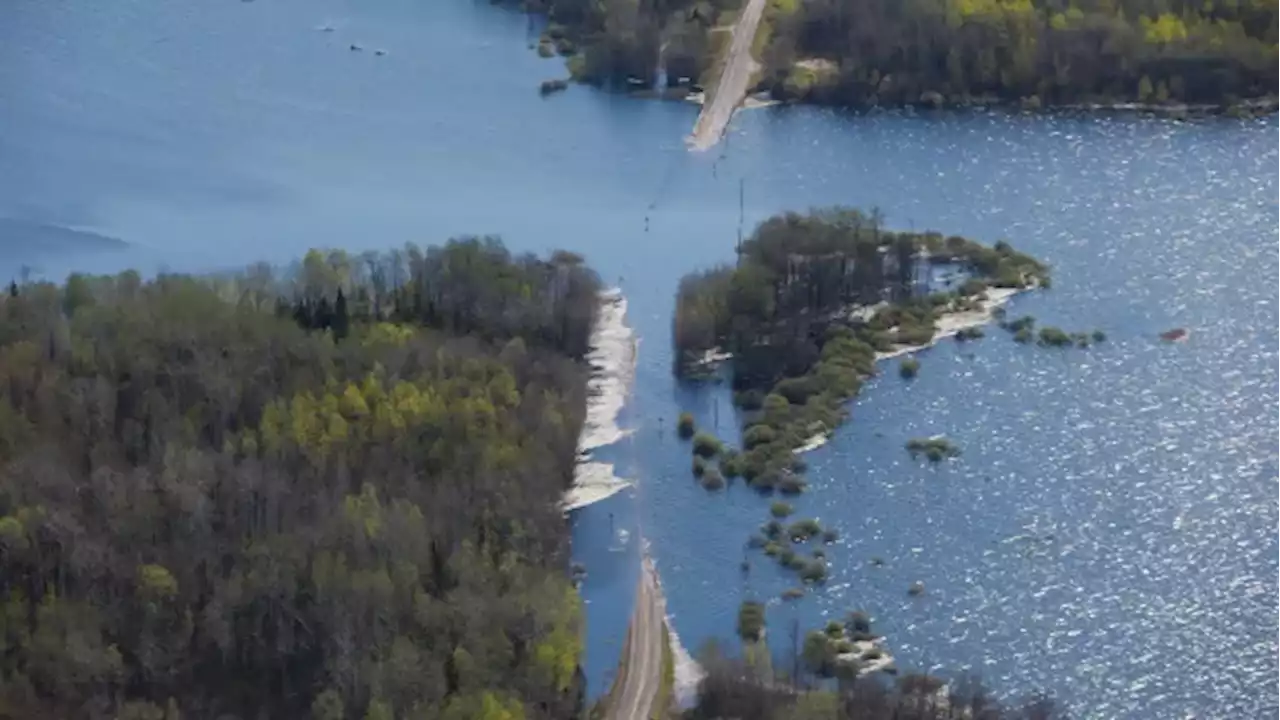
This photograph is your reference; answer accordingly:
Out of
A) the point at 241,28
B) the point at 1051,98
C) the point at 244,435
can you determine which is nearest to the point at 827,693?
the point at 244,435

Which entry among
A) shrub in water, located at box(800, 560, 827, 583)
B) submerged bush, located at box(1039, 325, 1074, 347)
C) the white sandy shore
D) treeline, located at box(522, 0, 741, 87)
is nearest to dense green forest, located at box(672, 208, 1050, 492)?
submerged bush, located at box(1039, 325, 1074, 347)

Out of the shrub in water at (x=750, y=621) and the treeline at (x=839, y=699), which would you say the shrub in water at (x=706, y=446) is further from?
the treeline at (x=839, y=699)

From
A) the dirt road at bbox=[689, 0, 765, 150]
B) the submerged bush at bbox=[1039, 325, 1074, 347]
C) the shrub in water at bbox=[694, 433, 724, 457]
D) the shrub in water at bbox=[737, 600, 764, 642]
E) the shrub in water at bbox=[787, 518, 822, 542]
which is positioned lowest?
the shrub in water at bbox=[737, 600, 764, 642]

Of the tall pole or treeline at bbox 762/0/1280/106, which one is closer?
the tall pole

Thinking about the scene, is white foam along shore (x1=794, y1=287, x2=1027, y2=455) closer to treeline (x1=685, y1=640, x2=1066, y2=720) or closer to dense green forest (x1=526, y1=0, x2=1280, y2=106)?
dense green forest (x1=526, y1=0, x2=1280, y2=106)

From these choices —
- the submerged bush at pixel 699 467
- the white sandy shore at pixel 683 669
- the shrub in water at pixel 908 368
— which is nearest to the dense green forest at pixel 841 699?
the white sandy shore at pixel 683 669

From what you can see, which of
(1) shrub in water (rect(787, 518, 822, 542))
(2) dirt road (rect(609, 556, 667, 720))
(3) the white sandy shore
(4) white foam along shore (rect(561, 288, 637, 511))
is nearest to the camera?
(2) dirt road (rect(609, 556, 667, 720))
